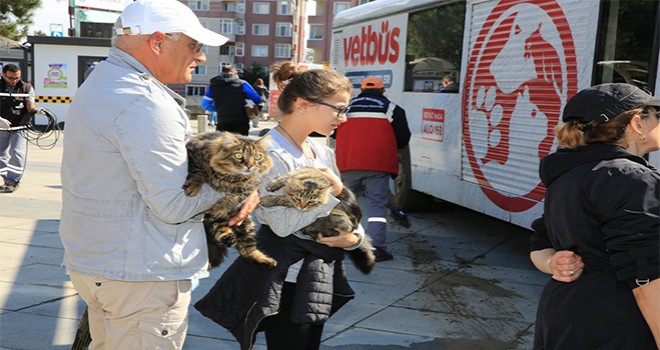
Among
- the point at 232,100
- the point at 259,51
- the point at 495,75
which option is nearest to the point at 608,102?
the point at 495,75

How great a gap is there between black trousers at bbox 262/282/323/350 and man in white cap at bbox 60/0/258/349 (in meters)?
0.53

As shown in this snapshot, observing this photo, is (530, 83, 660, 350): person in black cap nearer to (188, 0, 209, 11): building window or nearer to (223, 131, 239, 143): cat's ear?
(223, 131, 239, 143): cat's ear

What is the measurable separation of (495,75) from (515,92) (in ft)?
1.49

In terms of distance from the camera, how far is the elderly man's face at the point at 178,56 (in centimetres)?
265

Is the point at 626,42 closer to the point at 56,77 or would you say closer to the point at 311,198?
the point at 311,198

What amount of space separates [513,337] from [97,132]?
3.85m

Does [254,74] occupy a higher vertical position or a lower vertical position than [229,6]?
lower

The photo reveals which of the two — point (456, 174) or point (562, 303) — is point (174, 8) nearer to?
point (562, 303)

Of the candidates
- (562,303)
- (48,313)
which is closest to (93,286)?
(562,303)

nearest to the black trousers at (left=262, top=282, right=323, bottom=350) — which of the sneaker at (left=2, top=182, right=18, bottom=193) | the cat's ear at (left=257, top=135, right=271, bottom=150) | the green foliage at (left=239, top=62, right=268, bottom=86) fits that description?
the cat's ear at (left=257, top=135, right=271, bottom=150)

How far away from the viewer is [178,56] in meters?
2.68

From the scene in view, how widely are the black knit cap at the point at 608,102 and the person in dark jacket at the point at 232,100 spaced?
798 centimetres

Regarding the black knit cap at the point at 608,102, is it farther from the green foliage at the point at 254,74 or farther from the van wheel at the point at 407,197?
the green foliage at the point at 254,74

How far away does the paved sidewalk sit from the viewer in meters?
5.06
